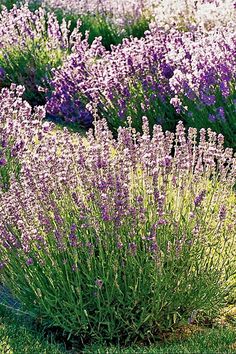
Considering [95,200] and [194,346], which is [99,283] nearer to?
[95,200]

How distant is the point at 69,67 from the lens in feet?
23.1

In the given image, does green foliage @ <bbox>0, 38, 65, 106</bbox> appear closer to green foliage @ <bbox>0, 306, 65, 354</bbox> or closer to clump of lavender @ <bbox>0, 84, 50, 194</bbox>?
clump of lavender @ <bbox>0, 84, 50, 194</bbox>

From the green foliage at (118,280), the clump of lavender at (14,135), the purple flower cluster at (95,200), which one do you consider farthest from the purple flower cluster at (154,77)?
the green foliage at (118,280)

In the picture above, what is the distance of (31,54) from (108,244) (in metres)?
5.22

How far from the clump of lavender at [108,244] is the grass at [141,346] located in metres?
0.10

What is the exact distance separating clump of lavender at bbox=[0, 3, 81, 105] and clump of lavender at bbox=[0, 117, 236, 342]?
4.32 metres

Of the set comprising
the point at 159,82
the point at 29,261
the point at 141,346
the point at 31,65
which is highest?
the point at 31,65

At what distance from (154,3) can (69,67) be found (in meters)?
3.49

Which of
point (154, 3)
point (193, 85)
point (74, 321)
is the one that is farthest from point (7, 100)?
point (154, 3)

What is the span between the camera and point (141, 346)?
3.53m

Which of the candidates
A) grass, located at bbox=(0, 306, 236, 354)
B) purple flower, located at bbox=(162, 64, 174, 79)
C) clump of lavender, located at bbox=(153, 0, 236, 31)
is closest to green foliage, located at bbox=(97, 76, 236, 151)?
purple flower, located at bbox=(162, 64, 174, 79)

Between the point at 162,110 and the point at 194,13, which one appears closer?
the point at 162,110

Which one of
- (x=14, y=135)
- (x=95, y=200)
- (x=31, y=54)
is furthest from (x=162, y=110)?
(x=95, y=200)

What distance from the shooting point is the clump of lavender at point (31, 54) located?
7957 millimetres
